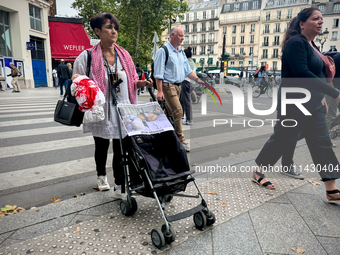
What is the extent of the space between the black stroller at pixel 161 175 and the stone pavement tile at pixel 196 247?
9cm

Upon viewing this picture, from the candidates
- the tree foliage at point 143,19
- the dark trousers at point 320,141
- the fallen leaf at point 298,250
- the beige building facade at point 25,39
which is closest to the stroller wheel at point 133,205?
the fallen leaf at point 298,250

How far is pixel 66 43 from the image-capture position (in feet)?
91.9

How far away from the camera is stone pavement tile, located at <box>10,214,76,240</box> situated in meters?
→ 2.36

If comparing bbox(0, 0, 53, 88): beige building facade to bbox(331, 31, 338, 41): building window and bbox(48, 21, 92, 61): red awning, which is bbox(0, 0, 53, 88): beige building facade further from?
bbox(331, 31, 338, 41): building window

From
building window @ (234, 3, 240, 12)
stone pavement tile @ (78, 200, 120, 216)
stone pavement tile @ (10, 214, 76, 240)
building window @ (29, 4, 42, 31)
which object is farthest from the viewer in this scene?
building window @ (234, 3, 240, 12)

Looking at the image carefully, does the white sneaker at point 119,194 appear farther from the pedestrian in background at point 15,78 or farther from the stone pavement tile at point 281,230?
the pedestrian in background at point 15,78

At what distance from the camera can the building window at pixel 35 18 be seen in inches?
918

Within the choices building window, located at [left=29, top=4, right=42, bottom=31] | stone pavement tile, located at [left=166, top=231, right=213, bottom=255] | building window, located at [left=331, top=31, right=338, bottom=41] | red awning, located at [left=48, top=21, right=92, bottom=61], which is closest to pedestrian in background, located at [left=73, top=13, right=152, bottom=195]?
stone pavement tile, located at [left=166, top=231, right=213, bottom=255]

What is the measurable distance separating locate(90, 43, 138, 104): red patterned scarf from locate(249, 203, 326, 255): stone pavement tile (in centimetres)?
181

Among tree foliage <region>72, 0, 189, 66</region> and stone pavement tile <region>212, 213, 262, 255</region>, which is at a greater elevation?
tree foliage <region>72, 0, 189, 66</region>

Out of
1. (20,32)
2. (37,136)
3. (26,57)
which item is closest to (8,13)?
(20,32)

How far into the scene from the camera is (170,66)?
181 inches

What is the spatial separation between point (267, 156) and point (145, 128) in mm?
1707

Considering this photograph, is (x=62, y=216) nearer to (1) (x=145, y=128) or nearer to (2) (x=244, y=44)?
(1) (x=145, y=128)
